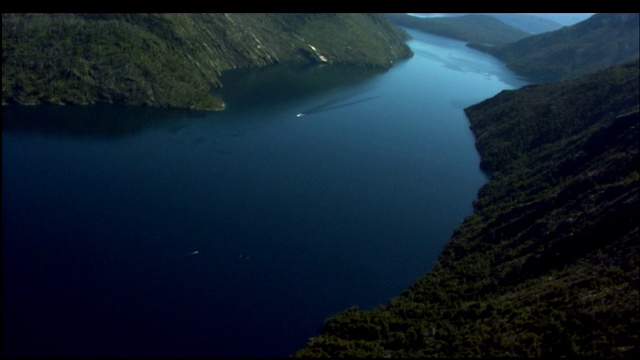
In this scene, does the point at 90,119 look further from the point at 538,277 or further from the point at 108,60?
the point at 538,277

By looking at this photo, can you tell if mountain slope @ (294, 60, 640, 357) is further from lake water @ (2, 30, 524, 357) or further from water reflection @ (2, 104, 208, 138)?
water reflection @ (2, 104, 208, 138)

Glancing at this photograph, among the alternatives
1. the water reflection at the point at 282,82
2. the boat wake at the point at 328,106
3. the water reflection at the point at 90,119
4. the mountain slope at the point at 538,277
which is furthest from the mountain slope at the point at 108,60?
the mountain slope at the point at 538,277

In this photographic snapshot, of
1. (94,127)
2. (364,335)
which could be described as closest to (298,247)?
(364,335)

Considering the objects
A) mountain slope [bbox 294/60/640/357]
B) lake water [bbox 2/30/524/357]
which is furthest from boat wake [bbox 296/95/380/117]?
mountain slope [bbox 294/60/640/357]

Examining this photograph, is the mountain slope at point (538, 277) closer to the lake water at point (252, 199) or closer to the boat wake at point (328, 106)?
the lake water at point (252, 199)

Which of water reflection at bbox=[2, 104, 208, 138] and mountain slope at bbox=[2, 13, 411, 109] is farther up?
mountain slope at bbox=[2, 13, 411, 109]

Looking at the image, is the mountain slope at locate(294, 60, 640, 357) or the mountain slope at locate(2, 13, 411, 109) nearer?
the mountain slope at locate(294, 60, 640, 357)

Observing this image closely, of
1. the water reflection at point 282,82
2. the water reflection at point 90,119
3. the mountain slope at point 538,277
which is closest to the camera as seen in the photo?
the mountain slope at point 538,277

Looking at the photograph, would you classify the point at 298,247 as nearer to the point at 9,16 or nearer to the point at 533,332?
the point at 533,332

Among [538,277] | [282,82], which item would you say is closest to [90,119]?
[282,82]
